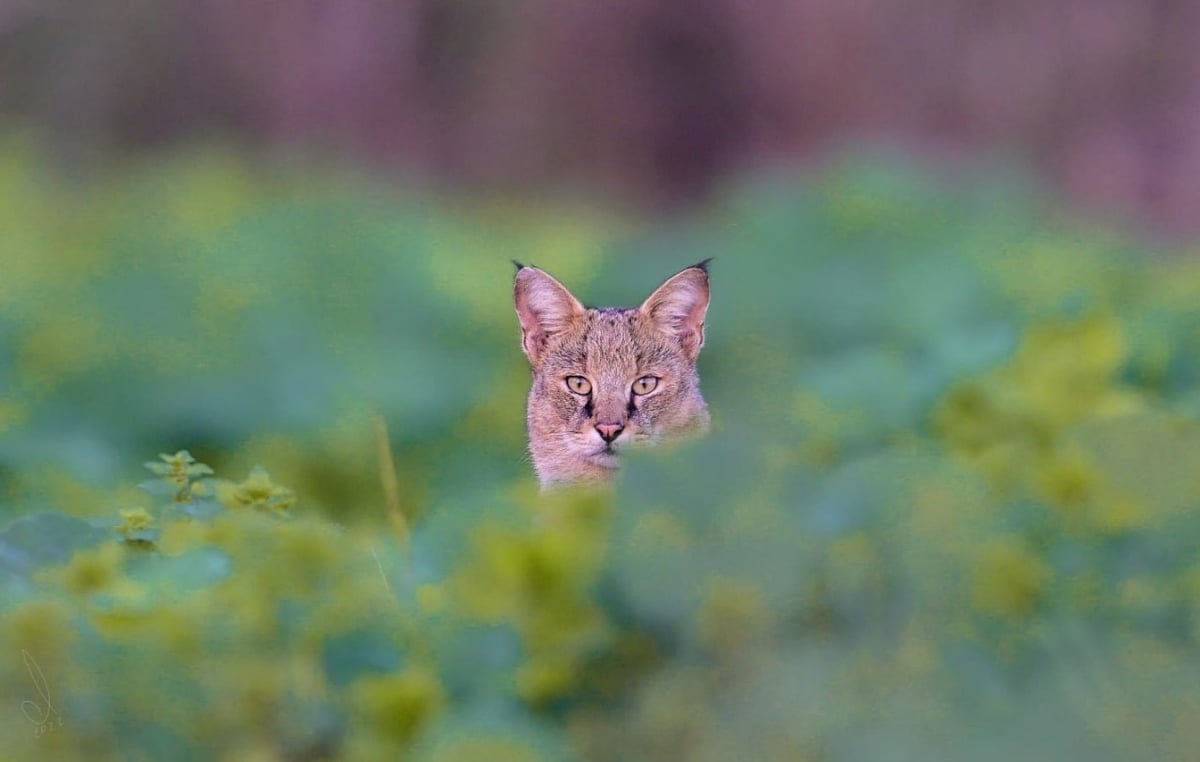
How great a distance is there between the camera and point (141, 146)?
11.3m

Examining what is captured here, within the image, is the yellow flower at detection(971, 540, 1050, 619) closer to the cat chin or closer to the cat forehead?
the cat chin

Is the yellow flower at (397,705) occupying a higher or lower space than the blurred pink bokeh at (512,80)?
lower

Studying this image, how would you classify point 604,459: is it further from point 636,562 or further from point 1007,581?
point 1007,581

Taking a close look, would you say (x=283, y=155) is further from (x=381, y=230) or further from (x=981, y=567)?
(x=981, y=567)

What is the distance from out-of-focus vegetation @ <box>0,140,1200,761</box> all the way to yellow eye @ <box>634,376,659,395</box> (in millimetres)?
194

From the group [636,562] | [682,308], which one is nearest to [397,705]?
[636,562]

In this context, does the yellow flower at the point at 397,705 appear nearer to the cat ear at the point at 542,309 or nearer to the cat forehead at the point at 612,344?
the cat forehead at the point at 612,344

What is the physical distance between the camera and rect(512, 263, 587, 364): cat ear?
4406 millimetres

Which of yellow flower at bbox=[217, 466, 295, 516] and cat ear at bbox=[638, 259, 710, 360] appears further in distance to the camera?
cat ear at bbox=[638, 259, 710, 360]

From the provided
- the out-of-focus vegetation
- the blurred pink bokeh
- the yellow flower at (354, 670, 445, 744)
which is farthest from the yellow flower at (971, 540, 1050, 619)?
the blurred pink bokeh

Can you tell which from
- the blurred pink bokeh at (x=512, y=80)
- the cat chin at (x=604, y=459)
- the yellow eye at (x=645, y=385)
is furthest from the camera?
the blurred pink bokeh at (x=512, y=80)

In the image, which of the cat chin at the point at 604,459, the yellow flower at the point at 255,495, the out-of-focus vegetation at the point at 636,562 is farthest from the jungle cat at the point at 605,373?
the yellow flower at the point at 255,495

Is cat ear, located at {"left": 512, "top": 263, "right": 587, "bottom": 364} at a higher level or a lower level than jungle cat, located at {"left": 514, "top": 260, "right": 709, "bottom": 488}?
higher

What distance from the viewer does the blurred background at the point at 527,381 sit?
2.72m
